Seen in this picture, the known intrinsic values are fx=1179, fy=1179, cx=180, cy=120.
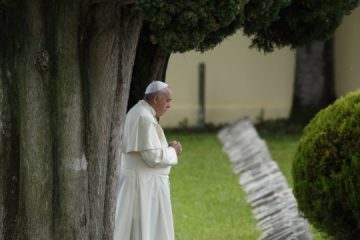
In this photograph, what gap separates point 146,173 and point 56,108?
162 centimetres

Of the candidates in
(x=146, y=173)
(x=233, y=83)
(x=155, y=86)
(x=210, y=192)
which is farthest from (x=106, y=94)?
(x=233, y=83)

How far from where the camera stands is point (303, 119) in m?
21.6

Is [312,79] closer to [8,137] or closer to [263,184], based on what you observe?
[263,184]

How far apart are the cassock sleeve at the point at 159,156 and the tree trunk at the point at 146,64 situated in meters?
0.59

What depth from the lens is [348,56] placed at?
2225cm

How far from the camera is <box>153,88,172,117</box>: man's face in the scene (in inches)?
349

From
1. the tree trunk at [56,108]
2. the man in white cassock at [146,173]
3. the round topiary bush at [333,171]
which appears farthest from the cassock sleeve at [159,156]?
the round topiary bush at [333,171]

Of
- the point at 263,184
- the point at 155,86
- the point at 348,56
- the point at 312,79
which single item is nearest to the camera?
the point at 155,86

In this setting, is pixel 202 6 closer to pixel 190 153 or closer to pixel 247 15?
pixel 247 15

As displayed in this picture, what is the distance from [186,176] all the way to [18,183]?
9.00 meters

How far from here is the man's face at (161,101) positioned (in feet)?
29.1

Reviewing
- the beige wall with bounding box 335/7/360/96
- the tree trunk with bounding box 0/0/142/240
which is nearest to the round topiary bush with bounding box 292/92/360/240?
the tree trunk with bounding box 0/0/142/240

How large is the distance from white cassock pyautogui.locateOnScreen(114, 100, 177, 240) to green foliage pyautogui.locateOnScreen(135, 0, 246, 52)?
2126mm

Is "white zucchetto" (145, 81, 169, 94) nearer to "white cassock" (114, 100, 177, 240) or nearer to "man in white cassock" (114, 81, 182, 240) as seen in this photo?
"man in white cassock" (114, 81, 182, 240)
